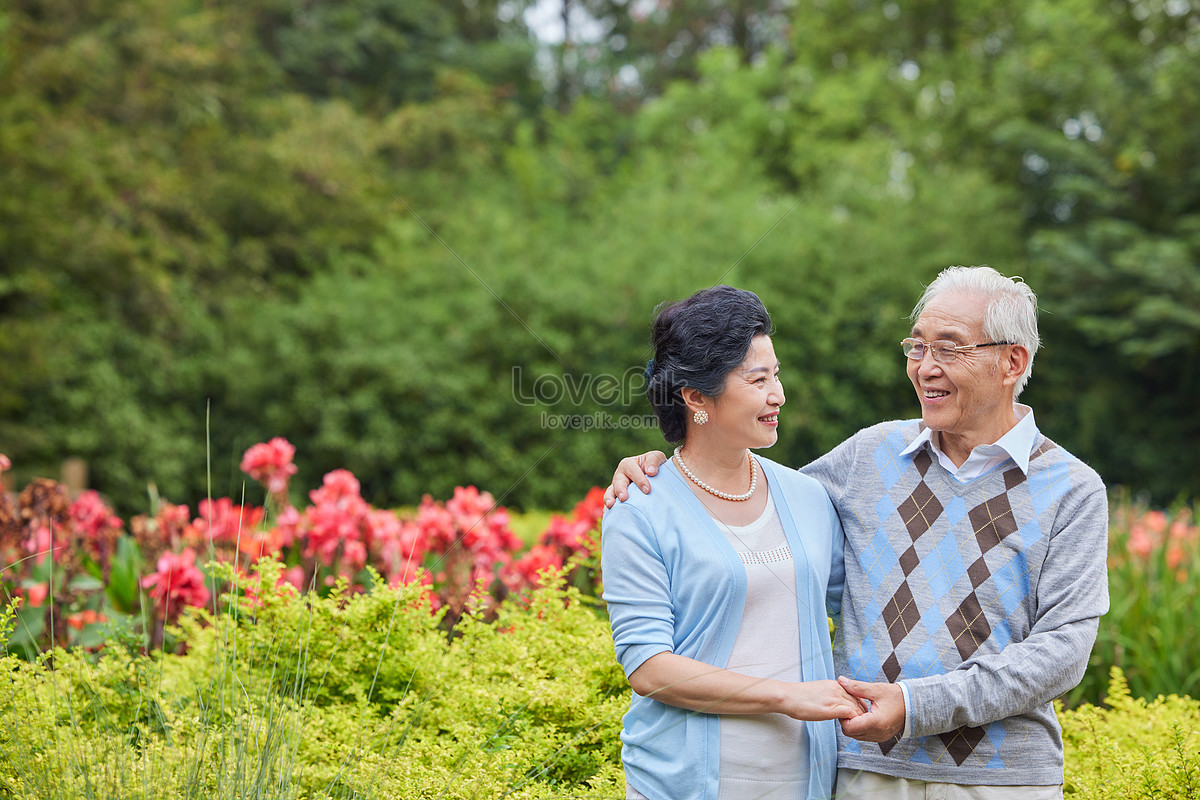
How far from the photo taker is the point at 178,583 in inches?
140

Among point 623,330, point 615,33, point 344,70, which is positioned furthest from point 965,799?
point 615,33

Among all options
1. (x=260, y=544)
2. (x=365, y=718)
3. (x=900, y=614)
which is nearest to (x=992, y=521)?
(x=900, y=614)

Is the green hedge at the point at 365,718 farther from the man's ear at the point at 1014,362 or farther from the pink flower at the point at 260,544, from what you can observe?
the man's ear at the point at 1014,362

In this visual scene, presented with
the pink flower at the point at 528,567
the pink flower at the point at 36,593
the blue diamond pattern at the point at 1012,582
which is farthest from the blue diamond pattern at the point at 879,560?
the pink flower at the point at 36,593

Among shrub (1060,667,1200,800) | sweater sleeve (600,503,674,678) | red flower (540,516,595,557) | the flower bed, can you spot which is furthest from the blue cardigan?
red flower (540,516,595,557)

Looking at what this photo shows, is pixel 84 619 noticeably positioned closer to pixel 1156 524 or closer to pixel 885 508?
pixel 885 508

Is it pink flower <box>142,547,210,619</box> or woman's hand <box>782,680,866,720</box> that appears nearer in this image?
woman's hand <box>782,680,866,720</box>

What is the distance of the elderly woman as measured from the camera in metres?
Answer: 1.95

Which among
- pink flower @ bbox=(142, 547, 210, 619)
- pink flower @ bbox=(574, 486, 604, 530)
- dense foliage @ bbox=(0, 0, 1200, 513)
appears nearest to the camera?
pink flower @ bbox=(142, 547, 210, 619)

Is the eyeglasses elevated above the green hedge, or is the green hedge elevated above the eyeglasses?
the eyeglasses

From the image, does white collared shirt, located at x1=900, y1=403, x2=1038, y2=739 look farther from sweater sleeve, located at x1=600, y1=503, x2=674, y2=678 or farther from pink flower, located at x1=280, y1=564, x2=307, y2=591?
→ pink flower, located at x1=280, y1=564, x2=307, y2=591

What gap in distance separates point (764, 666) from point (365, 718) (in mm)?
1305

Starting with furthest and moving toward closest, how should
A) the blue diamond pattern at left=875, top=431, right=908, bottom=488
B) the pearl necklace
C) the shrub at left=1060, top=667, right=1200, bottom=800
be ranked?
the shrub at left=1060, top=667, right=1200, bottom=800, the blue diamond pattern at left=875, top=431, right=908, bottom=488, the pearl necklace

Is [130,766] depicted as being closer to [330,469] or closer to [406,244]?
[330,469]
